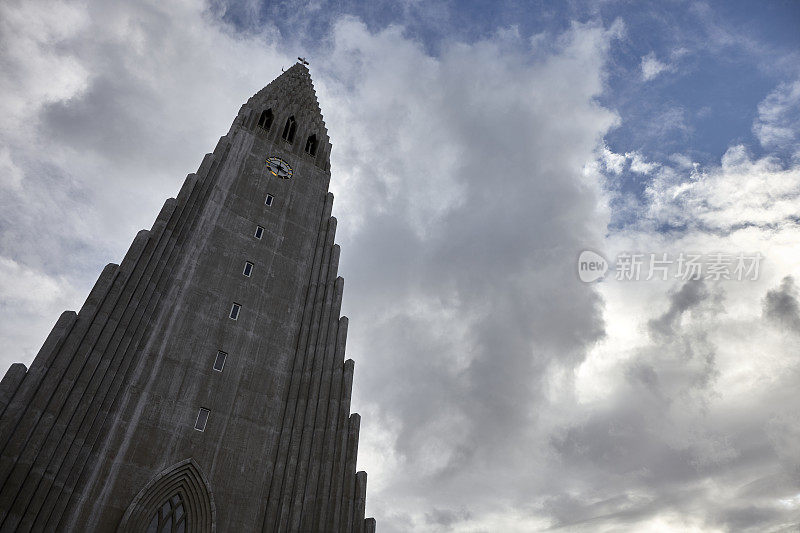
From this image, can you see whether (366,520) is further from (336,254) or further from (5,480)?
(336,254)

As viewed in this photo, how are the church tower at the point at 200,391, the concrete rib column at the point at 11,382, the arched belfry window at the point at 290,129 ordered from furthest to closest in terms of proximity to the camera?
1. the arched belfry window at the point at 290,129
2. the church tower at the point at 200,391
3. the concrete rib column at the point at 11,382

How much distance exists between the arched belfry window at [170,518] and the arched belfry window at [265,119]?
4376 cm

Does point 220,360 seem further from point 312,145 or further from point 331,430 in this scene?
point 312,145

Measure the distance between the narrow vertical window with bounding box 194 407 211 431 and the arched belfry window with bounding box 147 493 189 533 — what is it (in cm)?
459

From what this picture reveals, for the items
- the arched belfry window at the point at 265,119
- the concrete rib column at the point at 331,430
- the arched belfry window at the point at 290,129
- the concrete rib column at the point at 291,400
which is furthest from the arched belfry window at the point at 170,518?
the arched belfry window at the point at 265,119

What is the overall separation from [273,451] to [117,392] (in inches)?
471

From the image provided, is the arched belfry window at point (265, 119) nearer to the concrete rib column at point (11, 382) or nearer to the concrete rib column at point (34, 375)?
the concrete rib column at point (34, 375)

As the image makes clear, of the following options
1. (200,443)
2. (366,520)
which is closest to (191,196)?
(200,443)

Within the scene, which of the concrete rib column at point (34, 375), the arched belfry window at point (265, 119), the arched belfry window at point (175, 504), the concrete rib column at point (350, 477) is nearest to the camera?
the concrete rib column at point (34, 375)

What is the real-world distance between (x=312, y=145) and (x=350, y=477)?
43.5 m

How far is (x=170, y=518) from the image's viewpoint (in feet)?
108

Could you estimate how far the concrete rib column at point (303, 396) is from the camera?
1437 inches

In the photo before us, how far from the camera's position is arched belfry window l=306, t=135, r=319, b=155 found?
65.5 m

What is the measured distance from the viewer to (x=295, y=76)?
75625 millimetres
